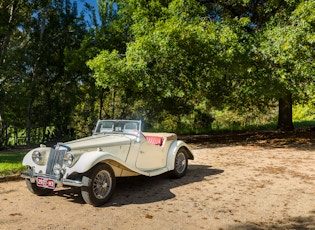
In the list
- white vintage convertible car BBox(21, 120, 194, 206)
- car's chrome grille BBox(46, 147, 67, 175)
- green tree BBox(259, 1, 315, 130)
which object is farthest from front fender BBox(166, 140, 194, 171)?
green tree BBox(259, 1, 315, 130)

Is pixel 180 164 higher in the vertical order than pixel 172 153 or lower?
lower

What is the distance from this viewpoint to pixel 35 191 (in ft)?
18.1

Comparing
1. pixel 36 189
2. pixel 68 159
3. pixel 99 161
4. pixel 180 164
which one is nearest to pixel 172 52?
pixel 180 164

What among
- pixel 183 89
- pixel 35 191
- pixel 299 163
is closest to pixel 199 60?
pixel 183 89

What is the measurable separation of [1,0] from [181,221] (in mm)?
14228

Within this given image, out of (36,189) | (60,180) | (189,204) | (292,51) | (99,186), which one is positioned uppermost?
(292,51)

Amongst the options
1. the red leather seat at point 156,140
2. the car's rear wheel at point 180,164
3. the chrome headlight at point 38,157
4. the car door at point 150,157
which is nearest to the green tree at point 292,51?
the car's rear wheel at point 180,164

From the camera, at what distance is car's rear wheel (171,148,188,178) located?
7.02 meters

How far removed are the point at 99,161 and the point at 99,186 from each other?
1.45ft

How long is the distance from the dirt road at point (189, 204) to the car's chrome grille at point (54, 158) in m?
0.57

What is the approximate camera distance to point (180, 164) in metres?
7.22

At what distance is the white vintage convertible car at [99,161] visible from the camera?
4895 mm

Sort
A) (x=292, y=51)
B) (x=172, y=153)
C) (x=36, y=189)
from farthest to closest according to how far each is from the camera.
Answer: (x=292, y=51), (x=172, y=153), (x=36, y=189)

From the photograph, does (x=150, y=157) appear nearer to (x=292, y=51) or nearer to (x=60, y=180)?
(x=60, y=180)
